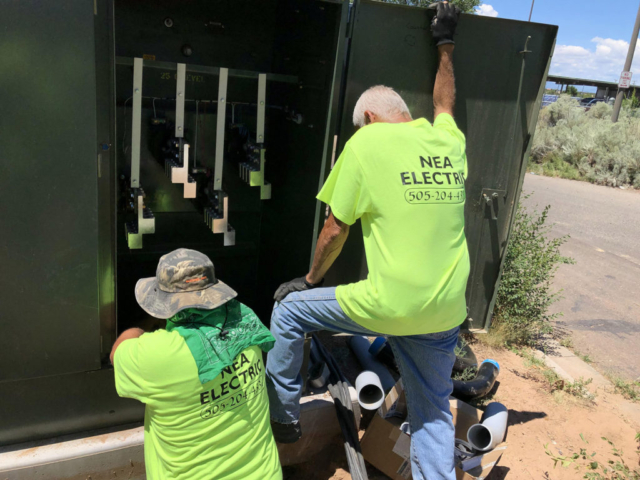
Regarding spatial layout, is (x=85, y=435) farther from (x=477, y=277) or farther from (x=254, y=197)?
(x=477, y=277)

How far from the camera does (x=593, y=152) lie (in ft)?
44.7

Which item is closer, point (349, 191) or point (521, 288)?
point (349, 191)

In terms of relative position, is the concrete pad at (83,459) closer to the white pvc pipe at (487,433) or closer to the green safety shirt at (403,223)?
the green safety shirt at (403,223)

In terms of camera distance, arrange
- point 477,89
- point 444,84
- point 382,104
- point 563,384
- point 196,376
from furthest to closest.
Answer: point 563,384, point 477,89, point 444,84, point 382,104, point 196,376

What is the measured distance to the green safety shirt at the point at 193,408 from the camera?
5.16ft

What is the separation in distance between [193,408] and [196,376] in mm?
118

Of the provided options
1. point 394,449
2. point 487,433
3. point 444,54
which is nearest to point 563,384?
point 487,433

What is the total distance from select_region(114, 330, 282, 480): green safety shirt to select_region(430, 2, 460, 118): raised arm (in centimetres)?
166

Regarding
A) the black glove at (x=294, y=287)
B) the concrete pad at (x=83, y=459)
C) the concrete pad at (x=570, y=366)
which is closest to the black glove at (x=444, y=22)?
the black glove at (x=294, y=287)

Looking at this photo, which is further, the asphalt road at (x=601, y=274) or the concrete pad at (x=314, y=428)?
the asphalt road at (x=601, y=274)

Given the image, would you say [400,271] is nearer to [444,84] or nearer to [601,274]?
[444,84]

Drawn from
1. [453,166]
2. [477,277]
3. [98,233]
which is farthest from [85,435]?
[477,277]

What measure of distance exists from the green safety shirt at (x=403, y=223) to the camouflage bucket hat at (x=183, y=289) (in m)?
0.58

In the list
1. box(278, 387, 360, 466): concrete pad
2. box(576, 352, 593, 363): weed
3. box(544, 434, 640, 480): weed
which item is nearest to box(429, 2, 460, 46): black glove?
box(278, 387, 360, 466): concrete pad
